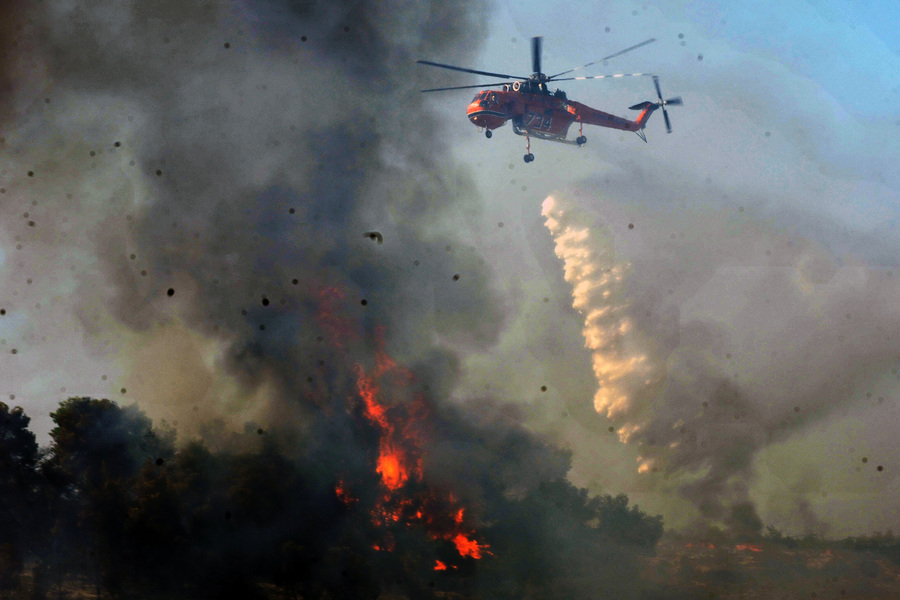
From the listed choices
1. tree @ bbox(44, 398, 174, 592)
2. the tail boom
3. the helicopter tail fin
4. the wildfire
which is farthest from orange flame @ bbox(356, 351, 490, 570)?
the helicopter tail fin

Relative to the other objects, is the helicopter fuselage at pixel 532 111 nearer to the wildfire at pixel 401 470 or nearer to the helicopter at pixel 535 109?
the helicopter at pixel 535 109

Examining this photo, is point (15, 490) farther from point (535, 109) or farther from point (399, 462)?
point (535, 109)

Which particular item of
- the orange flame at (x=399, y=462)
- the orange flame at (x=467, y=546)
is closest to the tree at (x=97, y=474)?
the orange flame at (x=399, y=462)

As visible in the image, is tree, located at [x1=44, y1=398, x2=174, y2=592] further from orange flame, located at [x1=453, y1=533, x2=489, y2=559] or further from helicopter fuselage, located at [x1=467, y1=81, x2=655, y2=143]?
helicopter fuselage, located at [x1=467, y1=81, x2=655, y2=143]

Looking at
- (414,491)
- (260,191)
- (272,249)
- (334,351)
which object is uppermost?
(260,191)

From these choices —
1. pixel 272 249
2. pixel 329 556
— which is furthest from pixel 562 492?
pixel 272 249

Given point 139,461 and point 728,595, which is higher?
point 139,461

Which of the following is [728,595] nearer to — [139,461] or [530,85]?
[530,85]

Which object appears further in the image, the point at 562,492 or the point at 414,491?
the point at 562,492
